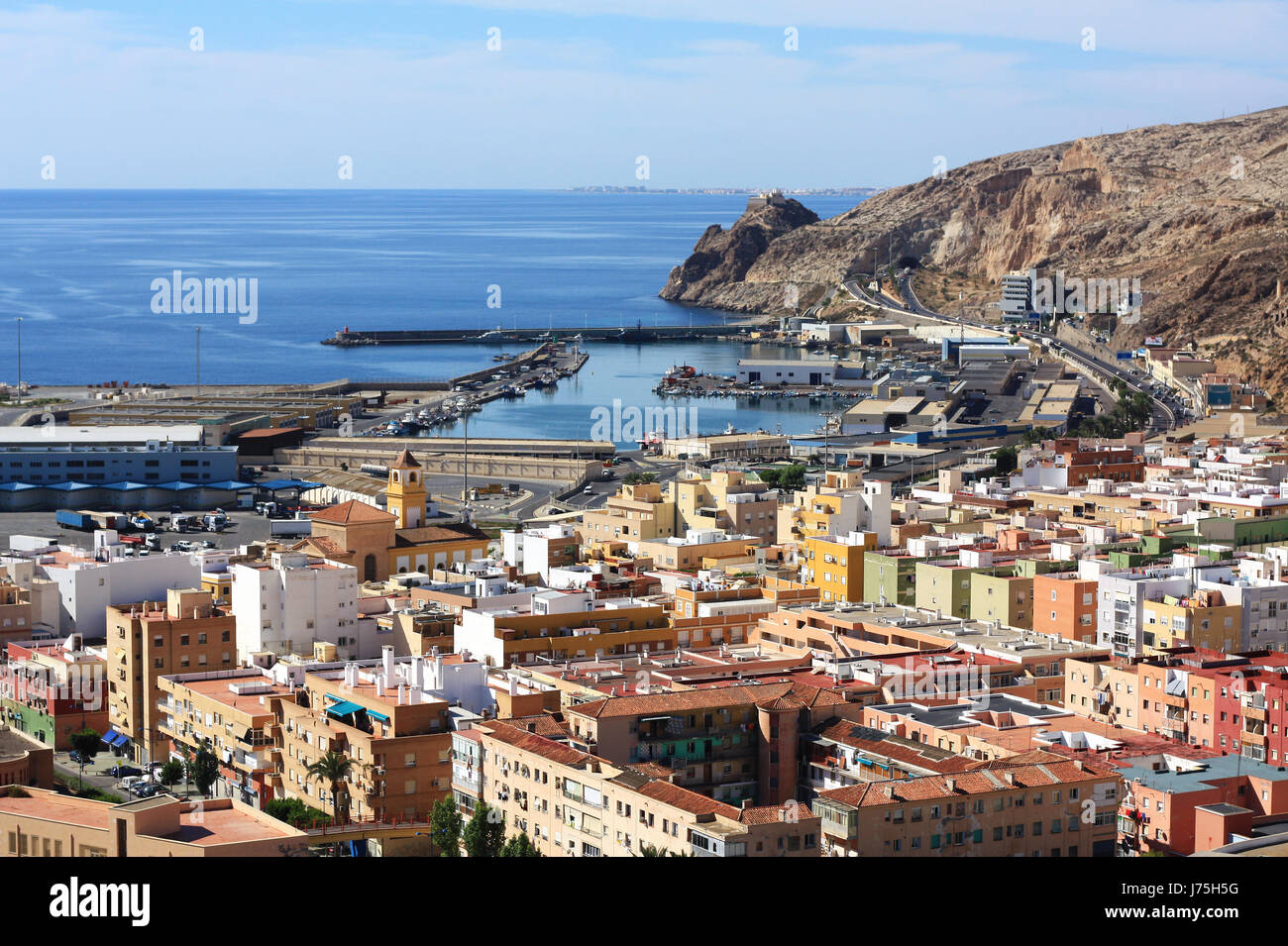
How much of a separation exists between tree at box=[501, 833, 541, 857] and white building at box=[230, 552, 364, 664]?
26.7 feet

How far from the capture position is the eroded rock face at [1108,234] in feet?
224

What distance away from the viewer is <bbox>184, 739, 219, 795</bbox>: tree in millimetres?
18125

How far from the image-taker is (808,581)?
2520cm

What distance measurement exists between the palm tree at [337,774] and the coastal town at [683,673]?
36 millimetres

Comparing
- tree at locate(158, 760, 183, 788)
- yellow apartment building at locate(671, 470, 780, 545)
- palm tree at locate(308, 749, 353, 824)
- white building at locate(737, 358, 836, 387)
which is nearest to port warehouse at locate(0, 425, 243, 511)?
yellow apartment building at locate(671, 470, 780, 545)

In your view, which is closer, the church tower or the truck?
the church tower

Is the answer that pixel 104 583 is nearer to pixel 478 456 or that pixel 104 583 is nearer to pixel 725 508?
pixel 725 508

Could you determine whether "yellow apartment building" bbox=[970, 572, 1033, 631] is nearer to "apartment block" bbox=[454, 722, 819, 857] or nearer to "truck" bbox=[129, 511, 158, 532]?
"apartment block" bbox=[454, 722, 819, 857]

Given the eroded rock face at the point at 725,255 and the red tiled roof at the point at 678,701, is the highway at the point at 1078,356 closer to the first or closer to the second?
the eroded rock face at the point at 725,255

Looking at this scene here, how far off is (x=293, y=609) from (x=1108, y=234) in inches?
2751

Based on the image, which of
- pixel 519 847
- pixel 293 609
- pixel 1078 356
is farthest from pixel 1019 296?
pixel 519 847

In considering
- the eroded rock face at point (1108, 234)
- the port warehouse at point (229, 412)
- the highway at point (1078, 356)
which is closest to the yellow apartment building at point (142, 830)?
the port warehouse at point (229, 412)

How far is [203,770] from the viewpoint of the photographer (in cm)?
1811
